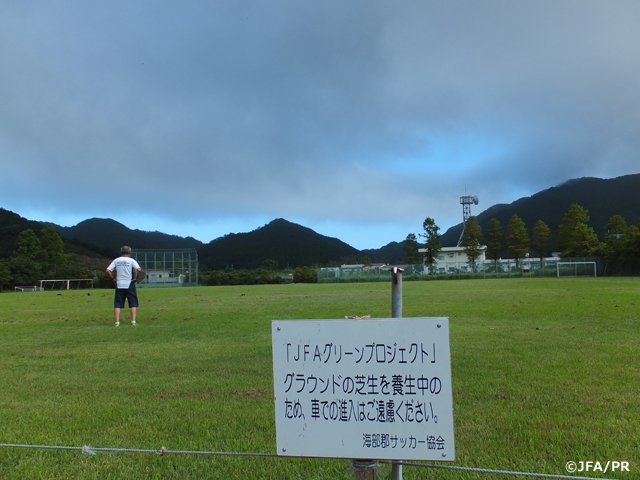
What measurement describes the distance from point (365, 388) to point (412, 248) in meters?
61.5

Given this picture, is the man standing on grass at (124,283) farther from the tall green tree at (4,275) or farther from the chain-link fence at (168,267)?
the tall green tree at (4,275)

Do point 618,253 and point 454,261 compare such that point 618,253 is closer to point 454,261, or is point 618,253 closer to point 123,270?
point 454,261

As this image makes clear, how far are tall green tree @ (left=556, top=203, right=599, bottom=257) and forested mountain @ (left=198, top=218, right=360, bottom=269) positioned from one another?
4999cm

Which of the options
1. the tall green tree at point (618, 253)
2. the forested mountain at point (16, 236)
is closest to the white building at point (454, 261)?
the tall green tree at point (618, 253)

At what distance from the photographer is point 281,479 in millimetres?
2539

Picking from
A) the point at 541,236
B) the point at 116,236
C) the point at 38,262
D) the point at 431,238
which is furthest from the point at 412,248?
the point at 116,236

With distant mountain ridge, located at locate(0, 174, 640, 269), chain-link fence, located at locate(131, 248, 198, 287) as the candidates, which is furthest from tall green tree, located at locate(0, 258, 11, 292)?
distant mountain ridge, located at locate(0, 174, 640, 269)

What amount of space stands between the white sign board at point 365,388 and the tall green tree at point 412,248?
6112 cm

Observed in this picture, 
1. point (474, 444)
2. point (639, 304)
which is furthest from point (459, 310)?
point (474, 444)

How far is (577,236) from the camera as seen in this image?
175 feet

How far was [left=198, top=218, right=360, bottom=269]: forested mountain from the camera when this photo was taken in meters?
94.2

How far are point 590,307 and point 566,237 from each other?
50.4 metres

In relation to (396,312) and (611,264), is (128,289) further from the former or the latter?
(611,264)

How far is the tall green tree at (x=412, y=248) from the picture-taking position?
6209 cm
